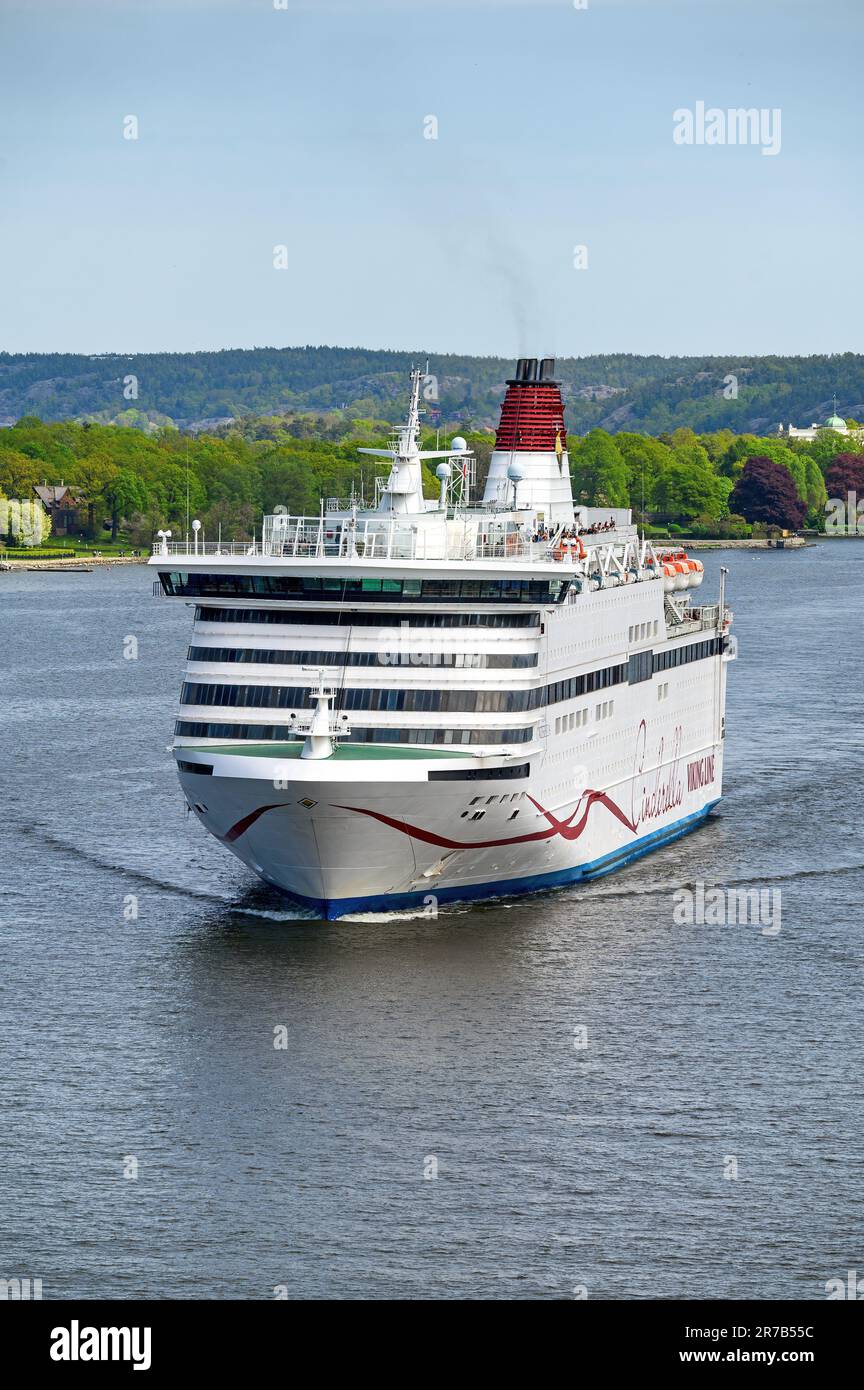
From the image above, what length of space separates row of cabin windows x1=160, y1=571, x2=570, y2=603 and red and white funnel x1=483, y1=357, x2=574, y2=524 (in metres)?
11.4

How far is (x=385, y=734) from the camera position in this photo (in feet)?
150

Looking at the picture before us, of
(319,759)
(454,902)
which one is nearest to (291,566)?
(319,759)

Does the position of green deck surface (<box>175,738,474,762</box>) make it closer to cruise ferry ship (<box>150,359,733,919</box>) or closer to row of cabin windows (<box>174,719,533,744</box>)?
cruise ferry ship (<box>150,359,733,919</box>)

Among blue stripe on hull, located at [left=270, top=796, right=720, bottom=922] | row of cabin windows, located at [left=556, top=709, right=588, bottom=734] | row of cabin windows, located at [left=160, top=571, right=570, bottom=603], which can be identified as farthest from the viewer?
row of cabin windows, located at [left=556, top=709, right=588, bottom=734]

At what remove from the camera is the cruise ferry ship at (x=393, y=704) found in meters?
45.0

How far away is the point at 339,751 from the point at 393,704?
1.60m

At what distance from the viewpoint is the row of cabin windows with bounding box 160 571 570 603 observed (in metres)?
46.3

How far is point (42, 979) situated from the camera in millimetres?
43844

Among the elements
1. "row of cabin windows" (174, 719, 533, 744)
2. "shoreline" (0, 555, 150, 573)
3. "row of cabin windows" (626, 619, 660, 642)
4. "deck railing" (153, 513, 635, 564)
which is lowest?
"shoreline" (0, 555, 150, 573)

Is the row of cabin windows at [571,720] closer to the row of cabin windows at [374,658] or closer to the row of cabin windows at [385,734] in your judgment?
the row of cabin windows at [385,734]

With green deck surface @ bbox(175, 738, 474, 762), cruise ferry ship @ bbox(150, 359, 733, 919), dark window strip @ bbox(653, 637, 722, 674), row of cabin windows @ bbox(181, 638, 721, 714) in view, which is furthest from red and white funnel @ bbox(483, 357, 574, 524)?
green deck surface @ bbox(175, 738, 474, 762)

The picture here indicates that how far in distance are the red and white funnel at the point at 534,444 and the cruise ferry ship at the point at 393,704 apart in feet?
25.2

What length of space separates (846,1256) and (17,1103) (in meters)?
13.3
